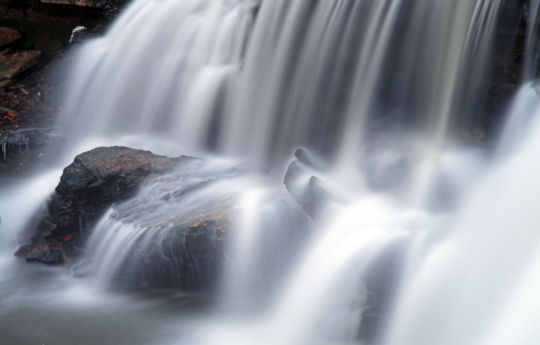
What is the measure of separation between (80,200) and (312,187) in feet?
8.22

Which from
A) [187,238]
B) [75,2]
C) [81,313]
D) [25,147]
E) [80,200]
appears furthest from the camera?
[75,2]

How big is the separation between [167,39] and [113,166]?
9.98 feet

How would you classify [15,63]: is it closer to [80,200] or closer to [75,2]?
[75,2]

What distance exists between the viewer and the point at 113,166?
20.6ft

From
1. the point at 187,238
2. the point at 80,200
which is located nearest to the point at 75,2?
the point at 80,200

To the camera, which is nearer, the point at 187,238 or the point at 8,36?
the point at 187,238

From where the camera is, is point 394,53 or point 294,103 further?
point 294,103

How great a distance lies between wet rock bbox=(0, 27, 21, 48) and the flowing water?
7.22 ft

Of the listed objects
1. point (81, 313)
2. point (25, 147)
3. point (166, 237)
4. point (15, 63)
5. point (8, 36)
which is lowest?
point (81, 313)

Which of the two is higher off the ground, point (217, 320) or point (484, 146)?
point (484, 146)

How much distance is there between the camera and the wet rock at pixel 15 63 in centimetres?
953

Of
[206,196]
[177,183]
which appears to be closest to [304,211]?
[206,196]

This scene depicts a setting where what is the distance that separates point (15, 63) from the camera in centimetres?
970

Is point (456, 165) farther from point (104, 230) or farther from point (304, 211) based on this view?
point (104, 230)
